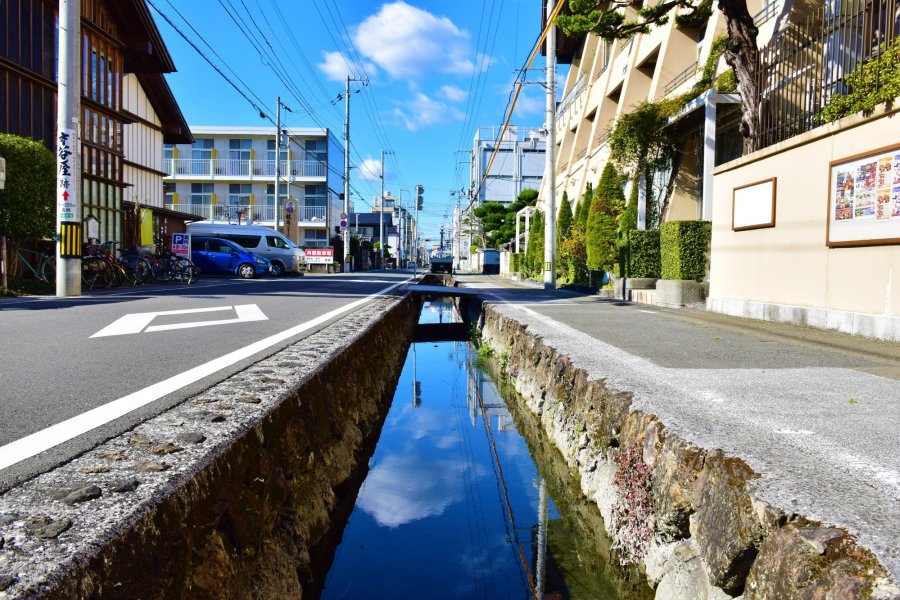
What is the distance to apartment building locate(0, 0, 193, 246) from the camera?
15.4m

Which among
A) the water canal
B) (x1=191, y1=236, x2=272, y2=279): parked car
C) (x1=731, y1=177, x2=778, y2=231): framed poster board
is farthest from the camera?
(x1=191, y1=236, x2=272, y2=279): parked car

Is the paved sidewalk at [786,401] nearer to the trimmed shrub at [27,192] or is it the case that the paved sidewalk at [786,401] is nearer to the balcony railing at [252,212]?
the trimmed shrub at [27,192]

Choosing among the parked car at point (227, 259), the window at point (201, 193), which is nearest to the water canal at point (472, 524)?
the parked car at point (227, 259)

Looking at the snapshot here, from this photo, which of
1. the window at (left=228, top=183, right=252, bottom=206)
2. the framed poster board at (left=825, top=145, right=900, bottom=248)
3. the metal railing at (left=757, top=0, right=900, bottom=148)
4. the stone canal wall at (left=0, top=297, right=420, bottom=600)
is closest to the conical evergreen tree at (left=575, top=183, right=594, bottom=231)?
the metal railing at (left=757, top=0, right=900, bottom=148)

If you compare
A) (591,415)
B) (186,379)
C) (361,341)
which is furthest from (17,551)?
(361,341)

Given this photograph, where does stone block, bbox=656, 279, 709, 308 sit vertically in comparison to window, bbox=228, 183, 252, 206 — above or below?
below

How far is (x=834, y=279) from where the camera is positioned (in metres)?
7.48

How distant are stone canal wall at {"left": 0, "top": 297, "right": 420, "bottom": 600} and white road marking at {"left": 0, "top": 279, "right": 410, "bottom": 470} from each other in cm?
26

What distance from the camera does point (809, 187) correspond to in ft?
26.5

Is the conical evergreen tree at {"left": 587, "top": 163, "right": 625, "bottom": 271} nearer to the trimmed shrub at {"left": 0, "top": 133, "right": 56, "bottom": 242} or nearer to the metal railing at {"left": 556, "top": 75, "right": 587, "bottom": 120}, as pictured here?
the trimmed shrub at {"left": 0, "top": 133, "right": 56, "bottom": 242}

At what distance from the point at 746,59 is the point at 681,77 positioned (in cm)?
736

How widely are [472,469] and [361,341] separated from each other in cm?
175

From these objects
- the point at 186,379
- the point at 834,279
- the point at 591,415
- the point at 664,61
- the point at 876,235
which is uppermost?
the point at 664,61

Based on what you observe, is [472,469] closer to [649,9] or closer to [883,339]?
[883,339]
